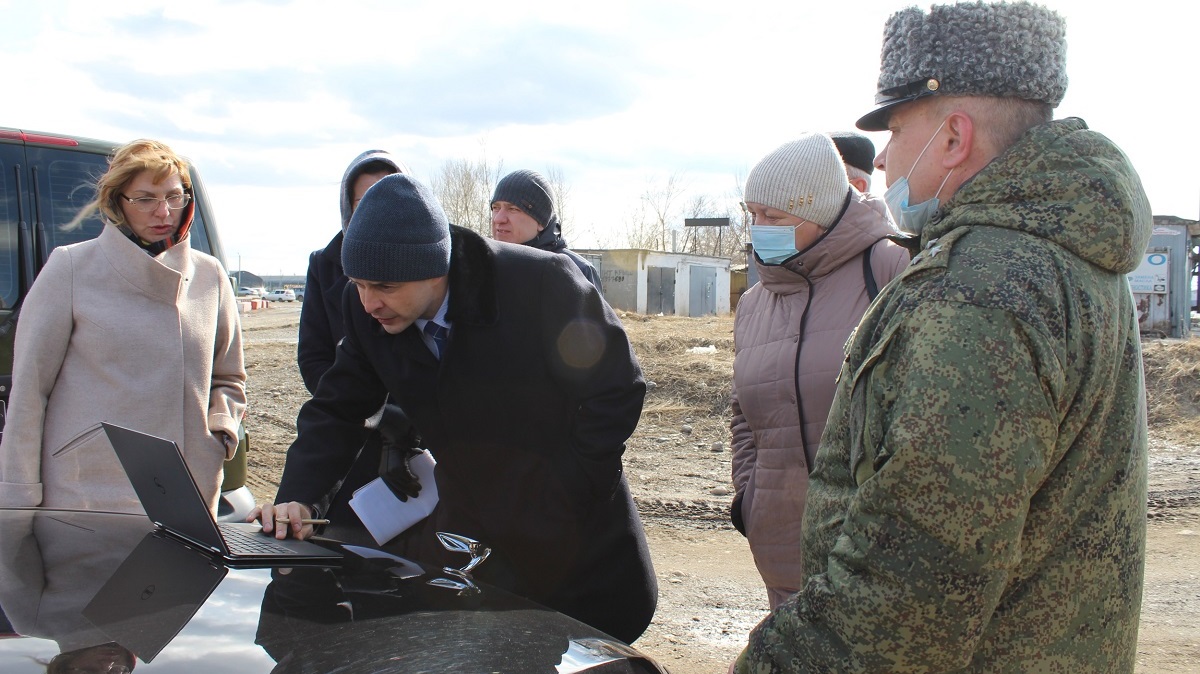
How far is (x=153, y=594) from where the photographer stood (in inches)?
67.9

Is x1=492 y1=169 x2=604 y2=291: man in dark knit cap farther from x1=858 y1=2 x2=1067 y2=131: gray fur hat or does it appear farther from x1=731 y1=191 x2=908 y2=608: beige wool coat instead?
x1=858 y1=2 x2=1067 y2=131: gray fur hat

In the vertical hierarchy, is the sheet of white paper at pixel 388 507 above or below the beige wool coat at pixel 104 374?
below

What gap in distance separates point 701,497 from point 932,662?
17.5ft

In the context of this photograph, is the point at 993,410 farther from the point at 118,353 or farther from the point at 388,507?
the point at 118,353

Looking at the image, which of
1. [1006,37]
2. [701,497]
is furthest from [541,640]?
[701,497]

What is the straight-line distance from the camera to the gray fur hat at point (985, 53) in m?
1.45

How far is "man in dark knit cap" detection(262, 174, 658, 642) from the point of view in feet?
8.04

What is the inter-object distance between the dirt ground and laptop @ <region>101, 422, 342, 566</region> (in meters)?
2.13

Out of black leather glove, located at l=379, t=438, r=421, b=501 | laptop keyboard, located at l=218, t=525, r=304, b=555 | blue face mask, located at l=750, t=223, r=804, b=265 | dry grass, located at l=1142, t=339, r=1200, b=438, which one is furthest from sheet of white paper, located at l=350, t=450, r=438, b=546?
dry grass, located at l=1142, t=339, r=1200, b=438

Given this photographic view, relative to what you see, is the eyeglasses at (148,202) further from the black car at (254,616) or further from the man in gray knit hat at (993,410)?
the man in gray knit hat at (993,410)

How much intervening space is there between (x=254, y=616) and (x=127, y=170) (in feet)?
6.82

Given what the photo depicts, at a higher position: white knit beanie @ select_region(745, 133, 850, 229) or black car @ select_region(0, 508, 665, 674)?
white knit beanie @ select_region(745, 133, 850, 229)

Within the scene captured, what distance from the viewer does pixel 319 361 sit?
139 inches

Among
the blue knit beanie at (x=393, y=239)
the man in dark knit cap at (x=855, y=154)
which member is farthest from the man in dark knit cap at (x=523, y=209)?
the blue knit beanie at (x=393, y=239)
